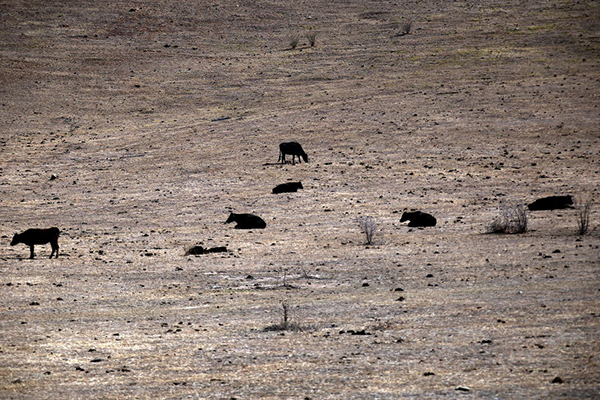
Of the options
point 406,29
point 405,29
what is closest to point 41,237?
point 406,29

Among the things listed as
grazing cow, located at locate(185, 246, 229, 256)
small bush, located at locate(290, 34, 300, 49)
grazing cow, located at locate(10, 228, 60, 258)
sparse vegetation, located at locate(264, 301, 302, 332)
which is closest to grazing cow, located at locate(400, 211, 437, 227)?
grazing cow, located at locate(185, 246, 229, 256)

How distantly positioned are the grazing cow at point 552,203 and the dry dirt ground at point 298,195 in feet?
0.89

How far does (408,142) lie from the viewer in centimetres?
4016

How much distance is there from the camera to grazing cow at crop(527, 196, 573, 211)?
2455 cm

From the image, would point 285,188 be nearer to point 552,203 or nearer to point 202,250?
point 552,203

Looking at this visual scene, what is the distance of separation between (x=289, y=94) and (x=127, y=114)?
33.6 ft

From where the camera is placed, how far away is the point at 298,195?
100 feet

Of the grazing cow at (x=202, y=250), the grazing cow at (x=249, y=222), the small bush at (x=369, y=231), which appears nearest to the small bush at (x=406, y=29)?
the grazing cow at (x=249, y=222)

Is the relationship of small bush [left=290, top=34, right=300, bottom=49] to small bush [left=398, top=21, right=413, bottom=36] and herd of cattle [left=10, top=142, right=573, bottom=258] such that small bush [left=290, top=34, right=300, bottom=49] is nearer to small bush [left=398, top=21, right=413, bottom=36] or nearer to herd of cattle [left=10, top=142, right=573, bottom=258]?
small bush [left=398, top=21, right=413, bottom=36]

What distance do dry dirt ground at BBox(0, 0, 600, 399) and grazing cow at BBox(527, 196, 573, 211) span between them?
271mm

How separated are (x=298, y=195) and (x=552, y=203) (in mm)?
9545

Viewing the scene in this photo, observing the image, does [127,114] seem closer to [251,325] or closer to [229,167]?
[229,167]

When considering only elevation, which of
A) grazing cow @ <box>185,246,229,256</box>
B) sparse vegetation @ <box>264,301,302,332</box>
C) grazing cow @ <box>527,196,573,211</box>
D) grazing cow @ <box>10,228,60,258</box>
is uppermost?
grazing cow @ <box>527,196,573,211</box>

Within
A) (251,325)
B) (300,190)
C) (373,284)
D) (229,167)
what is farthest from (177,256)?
(229,167)
